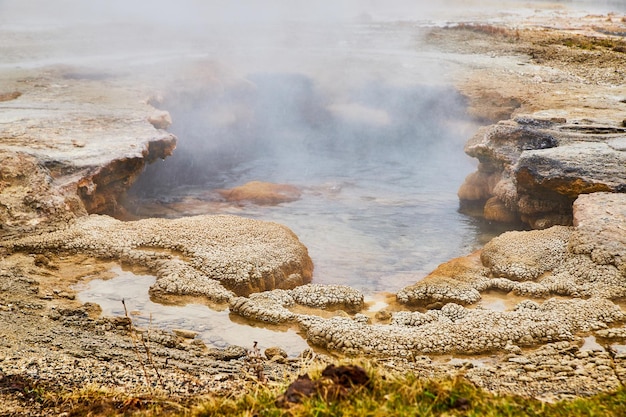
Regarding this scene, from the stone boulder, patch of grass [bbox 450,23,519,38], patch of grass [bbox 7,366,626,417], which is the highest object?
patch of grass [bbox 450,23,519,38]

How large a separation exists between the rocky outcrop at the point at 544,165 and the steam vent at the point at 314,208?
33 mm

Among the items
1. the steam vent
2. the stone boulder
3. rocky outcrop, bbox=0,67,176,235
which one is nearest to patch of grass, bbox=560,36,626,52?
the steam vent

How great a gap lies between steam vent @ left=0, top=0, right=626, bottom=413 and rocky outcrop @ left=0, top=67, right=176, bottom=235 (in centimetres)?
4

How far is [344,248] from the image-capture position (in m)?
9.17

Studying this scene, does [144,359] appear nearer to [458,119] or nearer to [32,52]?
[458,119]

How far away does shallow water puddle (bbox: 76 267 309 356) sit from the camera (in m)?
5.42

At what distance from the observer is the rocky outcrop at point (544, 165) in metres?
7.86

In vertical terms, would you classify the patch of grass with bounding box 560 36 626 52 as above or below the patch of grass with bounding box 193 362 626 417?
above

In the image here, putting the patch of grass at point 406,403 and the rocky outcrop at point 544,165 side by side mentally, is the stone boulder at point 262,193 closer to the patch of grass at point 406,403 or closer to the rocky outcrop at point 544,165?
the rocky outcrop at point 544,165

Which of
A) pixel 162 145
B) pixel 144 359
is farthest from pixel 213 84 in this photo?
pixel 144 359

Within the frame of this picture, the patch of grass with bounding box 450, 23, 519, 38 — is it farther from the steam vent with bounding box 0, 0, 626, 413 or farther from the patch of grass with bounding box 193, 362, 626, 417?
the patch of grass with bounding box 193, 362, 626, 417

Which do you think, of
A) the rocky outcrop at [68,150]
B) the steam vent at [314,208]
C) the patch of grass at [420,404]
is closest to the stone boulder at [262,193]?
the steam vent at [314,208]

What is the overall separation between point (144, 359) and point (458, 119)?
400 inches

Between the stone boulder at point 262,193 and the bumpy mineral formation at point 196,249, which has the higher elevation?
the bumpy mineral formation at point 196,249
